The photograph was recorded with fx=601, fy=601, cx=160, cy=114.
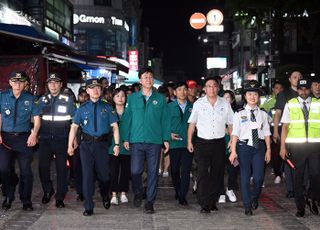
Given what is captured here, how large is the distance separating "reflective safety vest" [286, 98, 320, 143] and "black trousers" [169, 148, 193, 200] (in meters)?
1.79

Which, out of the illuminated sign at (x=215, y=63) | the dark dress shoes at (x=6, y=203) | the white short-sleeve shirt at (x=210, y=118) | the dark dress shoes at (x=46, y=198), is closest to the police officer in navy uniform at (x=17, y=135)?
the dark dress shoes at (x=6, y=203)

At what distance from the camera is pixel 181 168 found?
9734 mm

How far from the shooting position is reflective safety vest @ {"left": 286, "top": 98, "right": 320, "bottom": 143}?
8.50 meters

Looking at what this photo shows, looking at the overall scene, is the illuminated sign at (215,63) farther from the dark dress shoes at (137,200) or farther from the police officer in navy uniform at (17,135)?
the police officer in navy uniform at (17,135)

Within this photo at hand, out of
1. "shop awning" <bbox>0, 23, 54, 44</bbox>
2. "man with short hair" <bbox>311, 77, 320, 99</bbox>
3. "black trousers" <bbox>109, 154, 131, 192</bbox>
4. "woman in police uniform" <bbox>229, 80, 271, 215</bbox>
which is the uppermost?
"shop awning" <bbox>0, 23, 54, 44</bbox>

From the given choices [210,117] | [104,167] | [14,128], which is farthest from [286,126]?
[14,128]

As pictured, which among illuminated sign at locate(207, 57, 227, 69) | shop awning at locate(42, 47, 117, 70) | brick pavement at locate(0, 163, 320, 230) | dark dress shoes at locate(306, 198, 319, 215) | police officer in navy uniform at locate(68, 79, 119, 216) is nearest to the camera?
brick pavement at locate(0, 163, 320, 230)

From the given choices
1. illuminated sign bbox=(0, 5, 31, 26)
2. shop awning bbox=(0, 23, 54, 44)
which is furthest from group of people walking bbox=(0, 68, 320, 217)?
illuminated sign bbox=(0, 5, 31, 26)

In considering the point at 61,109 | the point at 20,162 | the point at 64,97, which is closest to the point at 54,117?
the point at 61,109

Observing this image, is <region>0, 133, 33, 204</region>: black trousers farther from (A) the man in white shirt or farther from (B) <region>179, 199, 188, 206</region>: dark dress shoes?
(A) the man in white shirt

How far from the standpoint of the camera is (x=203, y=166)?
8914 mm

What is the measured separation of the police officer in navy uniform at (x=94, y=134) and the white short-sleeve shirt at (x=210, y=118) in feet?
4.00

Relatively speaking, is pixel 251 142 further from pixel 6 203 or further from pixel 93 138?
pixel 6 203

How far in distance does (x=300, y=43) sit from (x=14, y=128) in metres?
35.4
